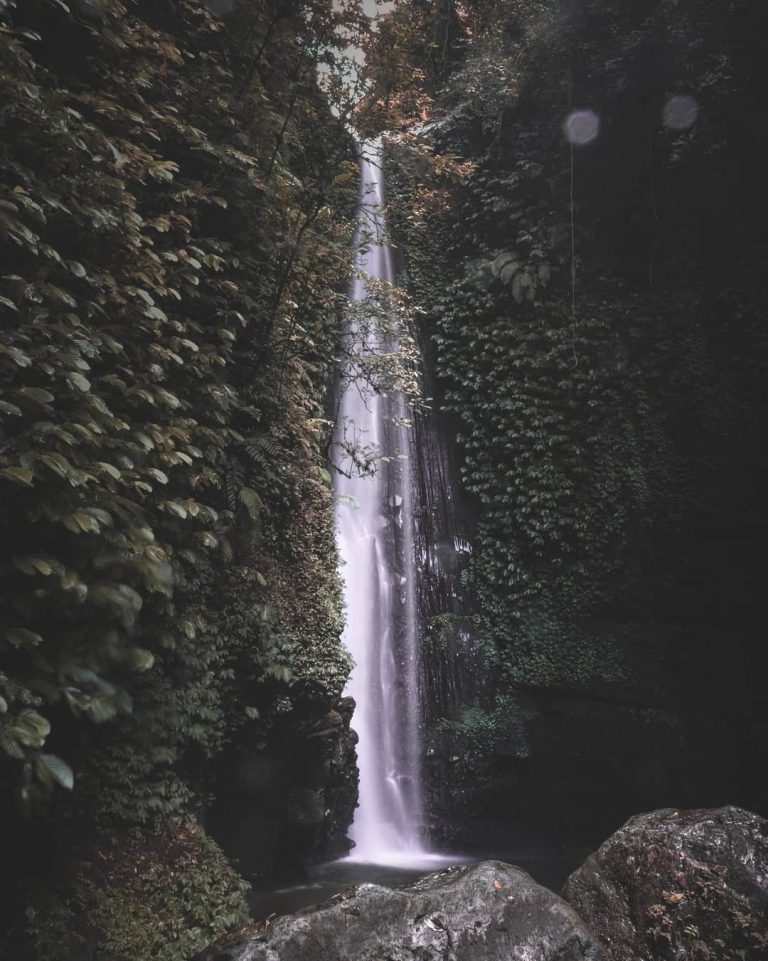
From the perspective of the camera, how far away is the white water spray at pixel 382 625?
7.47 metres

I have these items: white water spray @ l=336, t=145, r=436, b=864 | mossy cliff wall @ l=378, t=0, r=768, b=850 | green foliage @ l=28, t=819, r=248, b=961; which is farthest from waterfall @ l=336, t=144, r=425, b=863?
green foliage @ l=28, t=819, r=248, b=961

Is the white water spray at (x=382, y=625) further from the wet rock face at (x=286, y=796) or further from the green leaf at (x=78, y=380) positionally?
the green leaf at (x=78, y=380)

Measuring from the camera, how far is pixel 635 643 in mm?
8164

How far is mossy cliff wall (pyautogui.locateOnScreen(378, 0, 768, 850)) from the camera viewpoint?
785 cm

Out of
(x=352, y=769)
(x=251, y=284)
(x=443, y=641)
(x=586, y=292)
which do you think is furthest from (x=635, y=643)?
(x=251, y=284)

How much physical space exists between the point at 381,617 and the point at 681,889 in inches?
214

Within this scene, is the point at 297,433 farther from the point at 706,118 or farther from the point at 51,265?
the point at 706,118

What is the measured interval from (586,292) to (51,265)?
8.21m

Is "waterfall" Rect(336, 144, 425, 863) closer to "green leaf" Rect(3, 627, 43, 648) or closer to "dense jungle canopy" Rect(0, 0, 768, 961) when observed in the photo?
"dense jungle canopy" Rect(0, 0, 768, 961)

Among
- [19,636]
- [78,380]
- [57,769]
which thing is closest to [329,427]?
[78,380]

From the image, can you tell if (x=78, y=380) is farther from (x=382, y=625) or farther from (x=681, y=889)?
(x=382, y=625)

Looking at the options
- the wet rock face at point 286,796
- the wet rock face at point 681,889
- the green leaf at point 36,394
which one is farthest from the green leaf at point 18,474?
the wet rock face at point 681,889

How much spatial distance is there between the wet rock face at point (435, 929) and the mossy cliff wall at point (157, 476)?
4.22 feet

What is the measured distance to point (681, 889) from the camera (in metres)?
3.37
